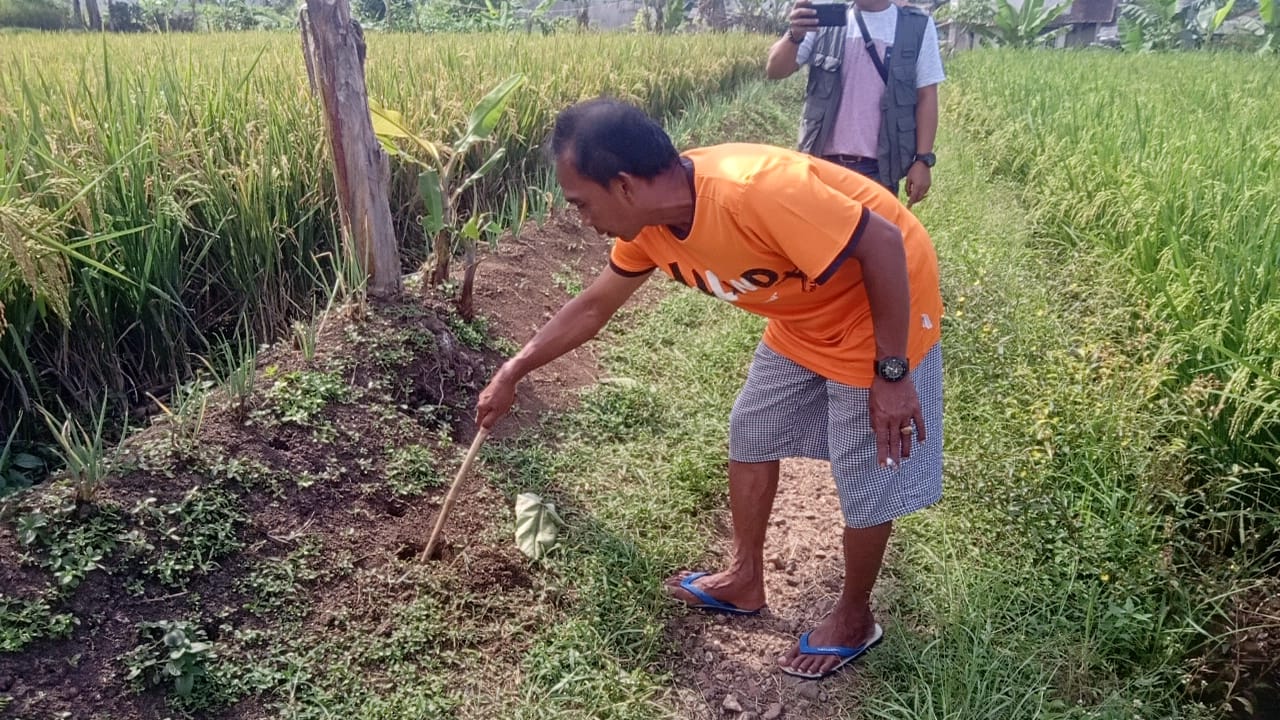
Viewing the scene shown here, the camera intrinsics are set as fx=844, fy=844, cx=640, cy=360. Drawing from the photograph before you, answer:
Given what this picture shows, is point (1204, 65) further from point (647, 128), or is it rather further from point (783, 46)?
point (647, 128)

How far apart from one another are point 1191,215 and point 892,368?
2.35 m

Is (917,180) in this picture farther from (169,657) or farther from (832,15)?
(169,657)

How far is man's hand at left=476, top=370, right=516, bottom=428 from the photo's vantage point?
202cm

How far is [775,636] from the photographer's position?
2.24 metres

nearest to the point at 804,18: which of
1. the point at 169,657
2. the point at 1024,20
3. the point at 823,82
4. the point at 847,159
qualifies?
the point at 823,82

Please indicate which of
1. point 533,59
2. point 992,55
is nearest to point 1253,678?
point 533,59

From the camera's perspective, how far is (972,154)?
25.3 feet

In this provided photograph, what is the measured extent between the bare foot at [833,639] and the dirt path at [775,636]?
1.6 inches

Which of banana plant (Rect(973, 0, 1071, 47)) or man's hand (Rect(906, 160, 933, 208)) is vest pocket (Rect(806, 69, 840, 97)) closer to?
man's hand (Rect(906, 160, 933, 208))

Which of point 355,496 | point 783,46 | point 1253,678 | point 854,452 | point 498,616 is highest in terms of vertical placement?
point 783,46

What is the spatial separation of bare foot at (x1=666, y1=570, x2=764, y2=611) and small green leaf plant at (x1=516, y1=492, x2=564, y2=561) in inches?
13.9

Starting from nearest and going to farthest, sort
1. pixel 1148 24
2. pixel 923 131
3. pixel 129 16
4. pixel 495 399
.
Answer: pixel 495 399, pixel 923 131, pixel 129 16, pixel 1148 24

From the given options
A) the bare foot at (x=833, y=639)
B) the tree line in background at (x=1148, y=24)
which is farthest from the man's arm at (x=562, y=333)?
the tree line in background at (x=1148, y=24)

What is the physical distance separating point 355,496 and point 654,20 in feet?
64.6
